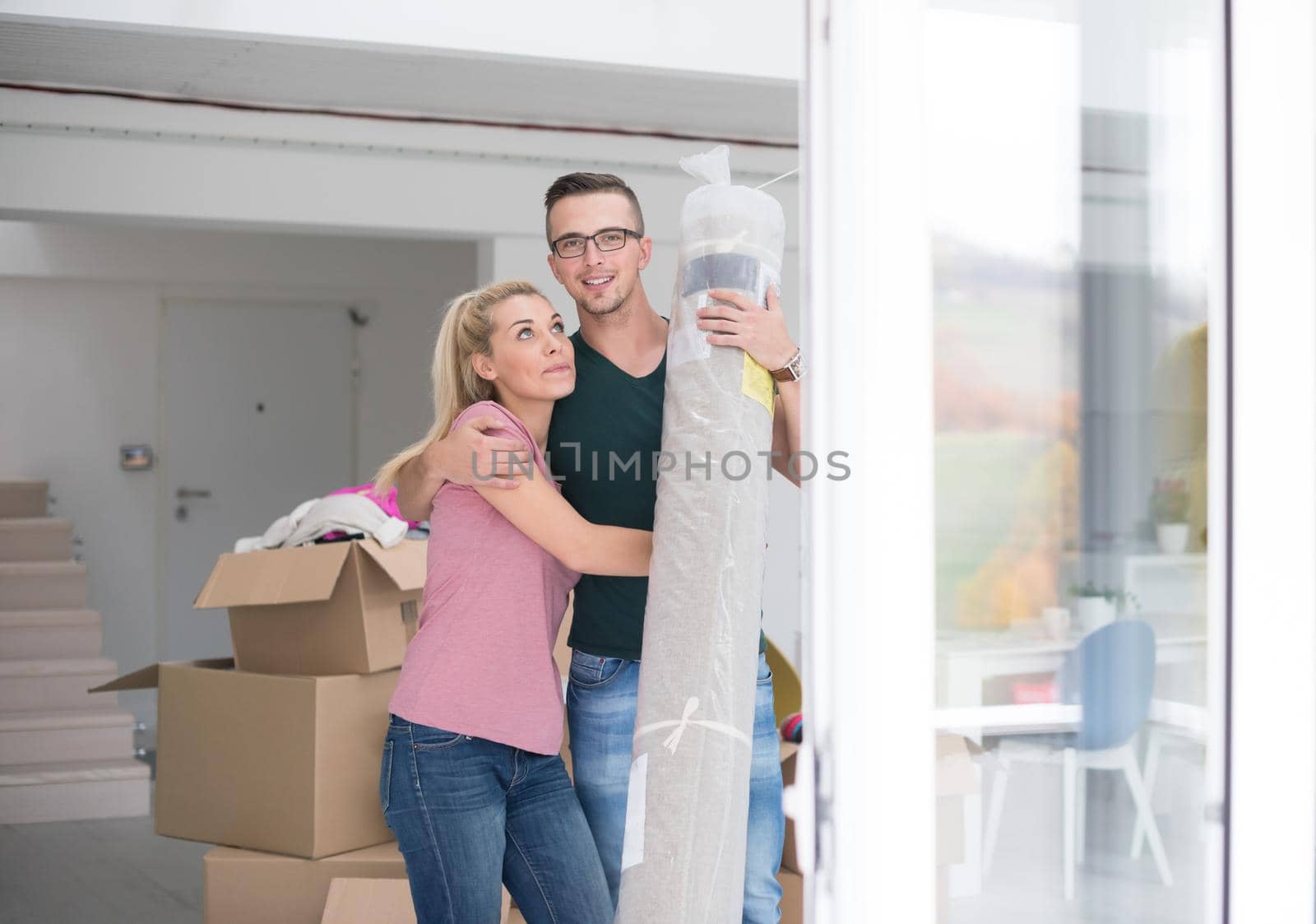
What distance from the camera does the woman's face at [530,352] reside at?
1.78 metres

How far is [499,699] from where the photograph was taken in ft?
5.47

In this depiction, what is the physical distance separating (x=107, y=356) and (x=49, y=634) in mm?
1703

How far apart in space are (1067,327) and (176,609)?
6.00 m

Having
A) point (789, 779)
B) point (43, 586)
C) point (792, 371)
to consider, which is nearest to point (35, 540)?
point (43, 586)

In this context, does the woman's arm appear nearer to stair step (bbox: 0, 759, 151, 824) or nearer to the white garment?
the white garment

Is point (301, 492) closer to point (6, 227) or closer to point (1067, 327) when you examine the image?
point (6, 227)

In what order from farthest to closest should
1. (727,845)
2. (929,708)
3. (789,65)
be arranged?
(789,65) → (727,845) → (929,708)

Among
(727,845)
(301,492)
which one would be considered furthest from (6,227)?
(727,845)

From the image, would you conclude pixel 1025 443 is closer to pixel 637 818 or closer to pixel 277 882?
pixel 637 818

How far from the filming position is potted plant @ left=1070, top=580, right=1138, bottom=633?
1078 mm

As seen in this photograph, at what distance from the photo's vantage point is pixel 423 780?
64.9 inches

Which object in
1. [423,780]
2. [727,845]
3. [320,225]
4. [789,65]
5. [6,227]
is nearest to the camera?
[727,845]

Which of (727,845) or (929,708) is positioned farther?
(727,845)

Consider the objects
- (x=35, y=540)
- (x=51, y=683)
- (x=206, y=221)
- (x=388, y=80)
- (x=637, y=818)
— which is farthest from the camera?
(x=35, y=540)
